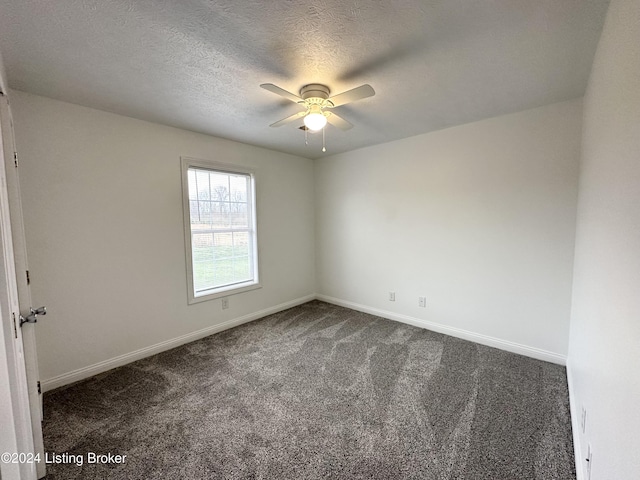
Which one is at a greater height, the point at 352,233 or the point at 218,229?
the point at 218,229

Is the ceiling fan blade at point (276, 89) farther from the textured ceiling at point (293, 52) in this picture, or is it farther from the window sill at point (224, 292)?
the window sill at point (224, 292)

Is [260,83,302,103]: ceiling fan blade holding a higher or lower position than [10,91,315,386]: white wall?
higher

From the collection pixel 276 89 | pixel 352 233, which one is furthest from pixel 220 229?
pixel 276 89

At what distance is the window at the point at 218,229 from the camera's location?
3213 mm

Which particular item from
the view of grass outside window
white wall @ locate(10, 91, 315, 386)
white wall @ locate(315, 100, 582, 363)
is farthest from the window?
white wall @ locate(315, 100, 582, 363)

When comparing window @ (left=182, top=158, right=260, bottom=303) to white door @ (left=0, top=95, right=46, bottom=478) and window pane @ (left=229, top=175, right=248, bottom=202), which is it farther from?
white door @ (left=0, top=95, right=46, bottom=478)

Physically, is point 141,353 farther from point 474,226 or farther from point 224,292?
point 474,226

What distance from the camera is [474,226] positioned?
119 inches

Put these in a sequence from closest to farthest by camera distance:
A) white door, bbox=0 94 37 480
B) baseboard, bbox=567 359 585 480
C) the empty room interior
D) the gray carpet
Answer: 1. white door, bbox=0 94 37 480
2. the empty room interior
3. baseboard, bbox=567 359 585 480
4. the gray carpet

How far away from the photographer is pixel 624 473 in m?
0.84

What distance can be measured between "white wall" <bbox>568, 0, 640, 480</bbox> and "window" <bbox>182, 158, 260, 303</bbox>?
339 centimetres

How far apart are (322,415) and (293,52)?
2.49 metres

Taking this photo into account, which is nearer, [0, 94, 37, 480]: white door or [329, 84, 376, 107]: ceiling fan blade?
[0, 94, 37, 480]: white door

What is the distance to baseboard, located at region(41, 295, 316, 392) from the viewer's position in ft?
7.62
